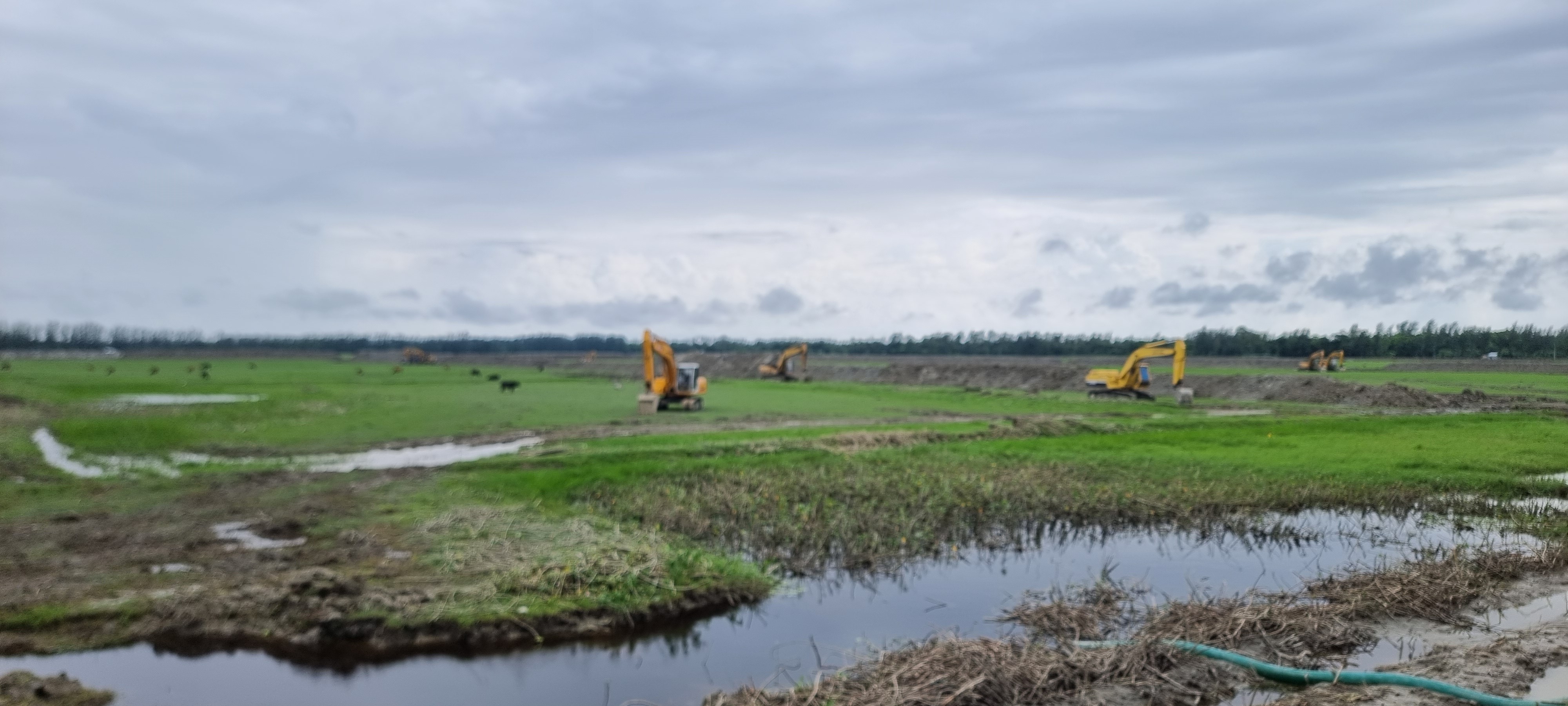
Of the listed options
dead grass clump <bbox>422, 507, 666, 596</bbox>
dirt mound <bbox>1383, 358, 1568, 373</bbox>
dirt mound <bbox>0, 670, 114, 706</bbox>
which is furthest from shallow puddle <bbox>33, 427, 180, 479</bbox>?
dirt mound <bbox>1383, 358, 1568, 373</bbox>

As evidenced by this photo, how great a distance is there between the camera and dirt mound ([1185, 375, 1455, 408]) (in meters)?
43.3

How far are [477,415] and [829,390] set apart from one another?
25072 mm

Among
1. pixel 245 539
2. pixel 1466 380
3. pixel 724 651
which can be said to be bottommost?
pixel 724 651

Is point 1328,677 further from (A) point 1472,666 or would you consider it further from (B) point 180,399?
(B) point 180,399

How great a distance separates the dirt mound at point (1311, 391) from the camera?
43.3 meters

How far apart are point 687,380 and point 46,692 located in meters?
31.2

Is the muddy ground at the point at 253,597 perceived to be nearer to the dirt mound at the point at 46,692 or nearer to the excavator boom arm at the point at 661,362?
the dirt mound at the point at 46,692

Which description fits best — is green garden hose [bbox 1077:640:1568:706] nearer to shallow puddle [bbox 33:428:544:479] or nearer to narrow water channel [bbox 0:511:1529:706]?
narrow water channel [bbox 0:511:1529:706]

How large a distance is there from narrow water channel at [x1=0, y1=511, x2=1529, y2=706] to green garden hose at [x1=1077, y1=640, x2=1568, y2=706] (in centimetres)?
207

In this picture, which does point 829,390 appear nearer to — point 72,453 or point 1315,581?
point 72,453

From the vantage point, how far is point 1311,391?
166 feet

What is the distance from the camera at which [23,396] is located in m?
38.5

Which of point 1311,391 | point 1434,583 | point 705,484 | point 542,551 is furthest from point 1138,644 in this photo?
point 1311,391

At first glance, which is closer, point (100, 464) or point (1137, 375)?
point (100, 464)
